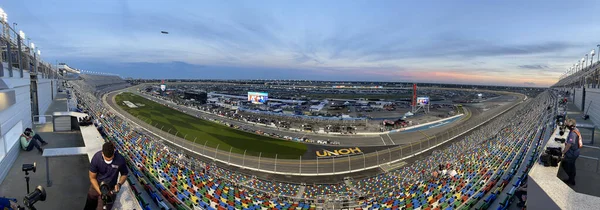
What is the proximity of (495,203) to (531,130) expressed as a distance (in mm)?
12690

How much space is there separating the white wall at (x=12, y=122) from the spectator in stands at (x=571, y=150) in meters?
14.7

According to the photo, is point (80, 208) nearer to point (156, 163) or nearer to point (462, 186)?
point (156, 163)

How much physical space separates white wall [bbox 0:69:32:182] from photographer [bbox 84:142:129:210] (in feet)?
19.6

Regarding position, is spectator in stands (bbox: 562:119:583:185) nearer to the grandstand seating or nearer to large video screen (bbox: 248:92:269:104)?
the grandstand seating

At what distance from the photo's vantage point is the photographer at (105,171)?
187 inches

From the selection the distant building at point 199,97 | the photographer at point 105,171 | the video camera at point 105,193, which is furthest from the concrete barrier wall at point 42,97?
the distant building at point 199,97

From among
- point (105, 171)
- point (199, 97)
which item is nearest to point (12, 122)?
point (105, 171)

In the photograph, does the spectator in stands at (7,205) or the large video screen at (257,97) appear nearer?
the spectator in stands at (7,205)

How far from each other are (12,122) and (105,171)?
9.73 m

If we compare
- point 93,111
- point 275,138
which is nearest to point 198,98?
point 275,138

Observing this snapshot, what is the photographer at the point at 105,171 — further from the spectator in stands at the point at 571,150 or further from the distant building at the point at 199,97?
the distant building at the point at 199,97

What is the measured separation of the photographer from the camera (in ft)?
15.6

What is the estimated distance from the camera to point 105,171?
191 inches

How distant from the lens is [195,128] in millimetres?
42844
